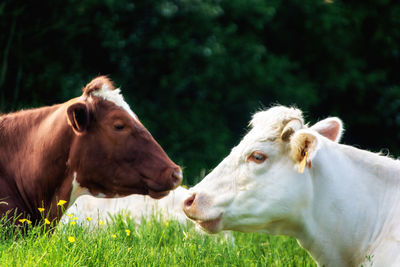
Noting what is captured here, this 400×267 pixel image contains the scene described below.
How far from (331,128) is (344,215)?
2.38 feet

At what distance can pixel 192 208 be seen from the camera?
3852mm

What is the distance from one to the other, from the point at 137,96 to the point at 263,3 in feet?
12.9

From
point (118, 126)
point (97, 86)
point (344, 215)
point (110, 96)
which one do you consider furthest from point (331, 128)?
point (97, 86)

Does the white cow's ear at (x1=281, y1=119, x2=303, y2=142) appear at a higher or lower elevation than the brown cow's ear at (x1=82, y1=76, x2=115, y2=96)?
higher

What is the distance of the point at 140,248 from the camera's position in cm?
428

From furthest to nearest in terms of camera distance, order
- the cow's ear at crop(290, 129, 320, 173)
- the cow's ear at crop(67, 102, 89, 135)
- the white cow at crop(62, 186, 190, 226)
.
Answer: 1. the white cow at crop(62, 186, 190, 226)
2. the cow's ear at crop(67, 102, 89, 135)
3. the cow's ear at crop(290, 129, 320, 173)

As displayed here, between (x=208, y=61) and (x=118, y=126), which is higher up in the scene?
(x=118, y=126)

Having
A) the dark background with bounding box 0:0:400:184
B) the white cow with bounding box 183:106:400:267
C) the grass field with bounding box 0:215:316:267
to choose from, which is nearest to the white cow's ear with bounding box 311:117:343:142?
the white cow with bounding box 183:106:400:267

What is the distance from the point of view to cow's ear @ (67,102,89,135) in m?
4.50

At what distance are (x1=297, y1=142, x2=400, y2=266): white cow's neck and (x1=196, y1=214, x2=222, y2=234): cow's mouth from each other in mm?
552

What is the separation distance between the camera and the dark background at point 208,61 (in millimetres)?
12242

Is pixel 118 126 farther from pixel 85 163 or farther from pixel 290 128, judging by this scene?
pixel 290 128

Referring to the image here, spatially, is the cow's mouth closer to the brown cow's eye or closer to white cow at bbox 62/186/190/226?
the brown cow's eye

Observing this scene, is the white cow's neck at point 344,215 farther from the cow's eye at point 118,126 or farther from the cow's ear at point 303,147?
the cow's eye at point 118,126
